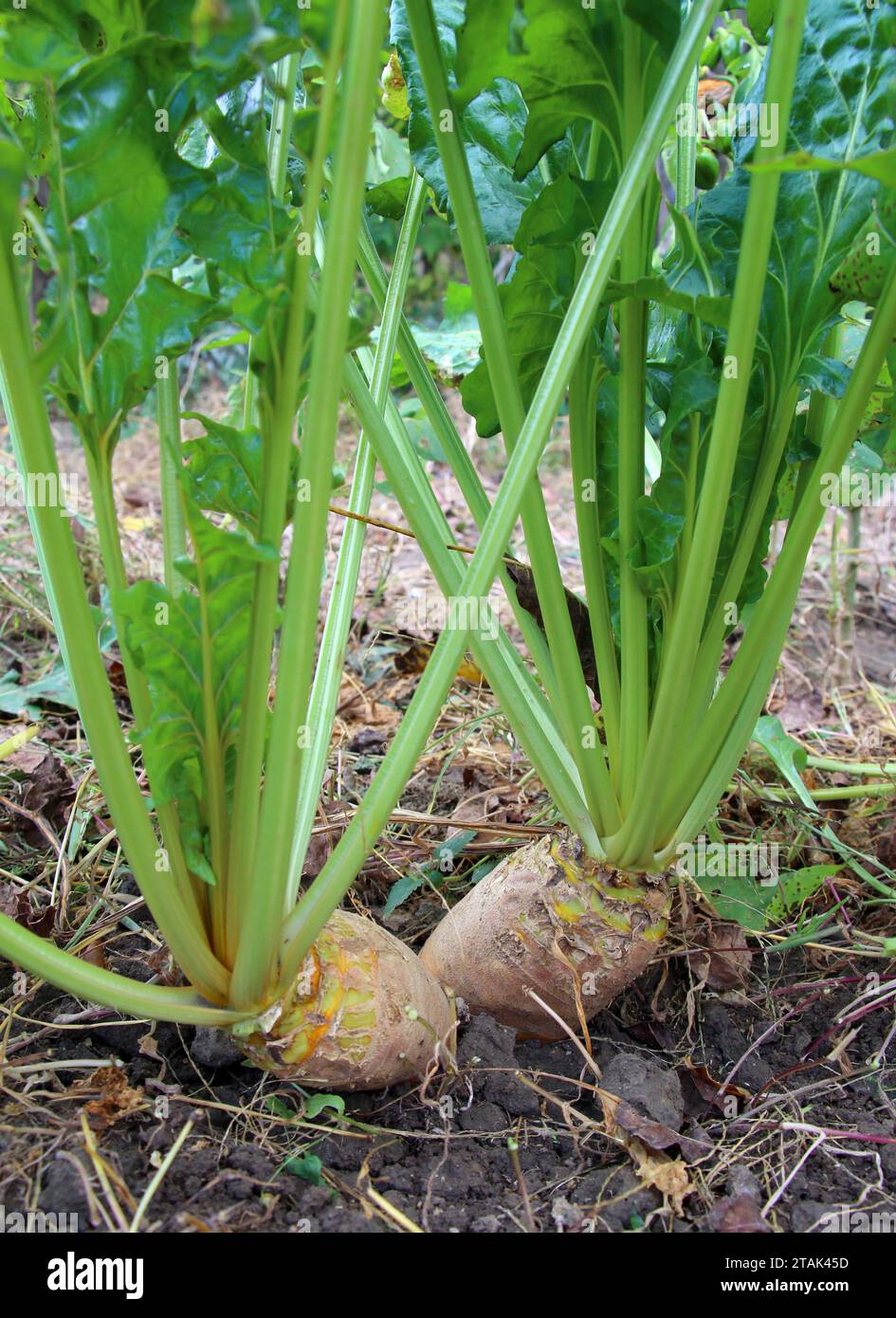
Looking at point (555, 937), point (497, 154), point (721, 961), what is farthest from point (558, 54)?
point (721, 961)

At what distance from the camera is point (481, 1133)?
1.04 m

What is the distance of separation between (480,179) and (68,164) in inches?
19.6

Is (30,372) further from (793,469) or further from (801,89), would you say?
(793,469)

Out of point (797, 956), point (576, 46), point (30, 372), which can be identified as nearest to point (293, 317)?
point (30, 372)

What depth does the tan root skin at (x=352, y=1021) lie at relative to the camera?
1007mm

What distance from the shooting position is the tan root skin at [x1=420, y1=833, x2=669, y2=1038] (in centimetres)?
113

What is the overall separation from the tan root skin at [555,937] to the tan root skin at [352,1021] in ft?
0.29

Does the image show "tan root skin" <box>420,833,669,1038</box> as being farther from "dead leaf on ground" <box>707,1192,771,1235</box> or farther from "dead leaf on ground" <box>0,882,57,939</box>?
"dead leaf on ground" <box>0,882,57,939</box>

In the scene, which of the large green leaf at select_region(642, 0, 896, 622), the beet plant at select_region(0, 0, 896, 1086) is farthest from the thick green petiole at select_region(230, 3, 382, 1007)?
the large green leaf at select_region(642, 0, 896, 622)

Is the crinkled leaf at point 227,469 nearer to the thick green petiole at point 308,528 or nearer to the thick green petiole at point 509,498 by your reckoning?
the thick green petiole at point 308,528

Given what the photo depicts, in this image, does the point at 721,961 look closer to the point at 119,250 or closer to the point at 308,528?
the point at 308,528

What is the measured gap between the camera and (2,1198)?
33.7 inches

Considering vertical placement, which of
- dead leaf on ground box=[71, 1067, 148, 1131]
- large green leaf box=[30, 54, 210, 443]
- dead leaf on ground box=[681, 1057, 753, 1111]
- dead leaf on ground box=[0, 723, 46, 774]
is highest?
large green leaf box=[30, 54, 210, 443]

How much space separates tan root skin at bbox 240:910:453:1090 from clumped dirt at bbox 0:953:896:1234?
4 cm
